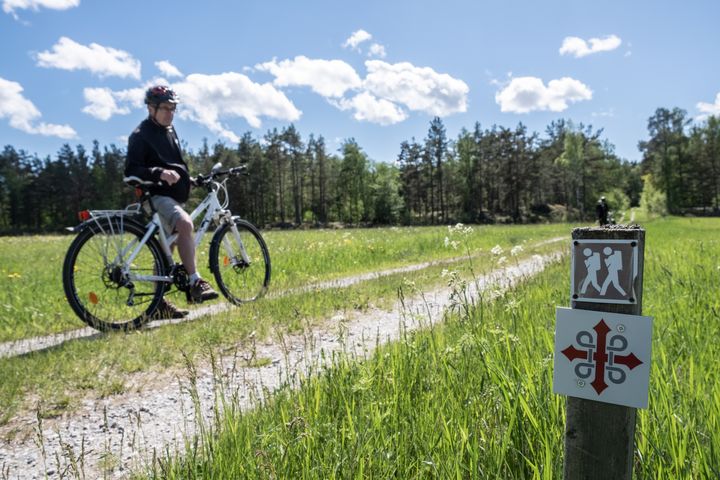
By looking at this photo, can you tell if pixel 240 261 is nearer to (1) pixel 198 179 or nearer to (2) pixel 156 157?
(1) pixel 198 179

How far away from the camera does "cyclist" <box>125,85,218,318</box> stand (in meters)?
5.44

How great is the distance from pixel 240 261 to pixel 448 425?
5418 millimetres

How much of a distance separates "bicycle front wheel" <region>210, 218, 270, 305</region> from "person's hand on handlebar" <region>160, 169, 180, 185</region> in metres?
1.40

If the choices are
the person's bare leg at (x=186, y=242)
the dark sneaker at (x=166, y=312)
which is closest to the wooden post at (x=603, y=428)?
the person's bare leg at (x=186, y=242)

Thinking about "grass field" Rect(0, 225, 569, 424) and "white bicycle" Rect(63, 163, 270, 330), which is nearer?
"grass field" Rect(0, 225, 569, 424)

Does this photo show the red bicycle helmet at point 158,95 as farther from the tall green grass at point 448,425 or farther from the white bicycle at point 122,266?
the tall green grass at point 448,425

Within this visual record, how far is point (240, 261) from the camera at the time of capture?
6.88 metres

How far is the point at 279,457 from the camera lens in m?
1.94

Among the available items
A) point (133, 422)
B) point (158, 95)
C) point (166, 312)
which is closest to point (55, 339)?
point (166, 312)

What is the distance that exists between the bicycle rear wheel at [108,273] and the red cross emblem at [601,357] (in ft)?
16.9

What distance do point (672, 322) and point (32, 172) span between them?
101453 millimetres

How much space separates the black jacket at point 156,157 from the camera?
213 inches

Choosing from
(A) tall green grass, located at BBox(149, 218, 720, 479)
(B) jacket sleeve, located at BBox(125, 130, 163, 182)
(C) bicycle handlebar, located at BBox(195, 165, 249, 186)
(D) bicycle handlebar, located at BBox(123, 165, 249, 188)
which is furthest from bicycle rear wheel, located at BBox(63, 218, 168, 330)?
(A) tall green grass, located at BBox(149, 218, 720, 479)

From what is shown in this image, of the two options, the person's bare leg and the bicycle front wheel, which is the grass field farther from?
the person's bare leg
